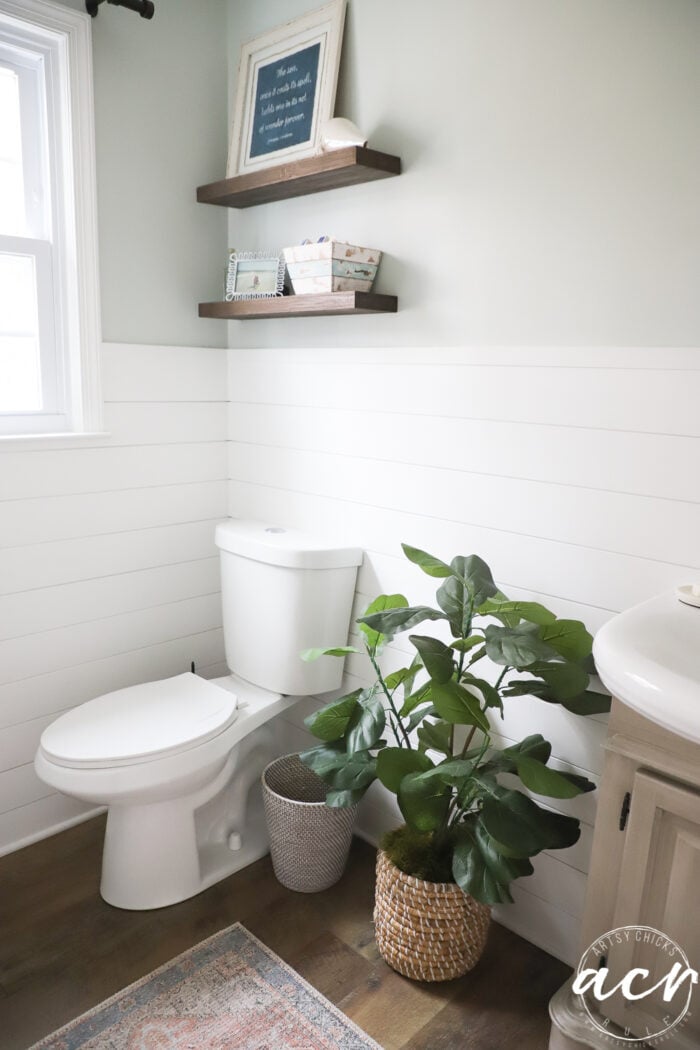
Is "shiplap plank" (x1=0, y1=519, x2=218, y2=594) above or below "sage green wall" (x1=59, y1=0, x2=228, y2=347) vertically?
below

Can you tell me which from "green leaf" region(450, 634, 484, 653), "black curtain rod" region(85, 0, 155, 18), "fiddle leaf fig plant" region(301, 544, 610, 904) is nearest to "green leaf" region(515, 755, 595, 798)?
"fiddle leaf fig plant" region(301, 544, 610, 904)

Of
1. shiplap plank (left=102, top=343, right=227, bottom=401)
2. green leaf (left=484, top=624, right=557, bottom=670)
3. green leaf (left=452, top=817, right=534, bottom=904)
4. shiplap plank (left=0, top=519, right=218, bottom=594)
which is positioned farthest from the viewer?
shiplap plank (left=102, top=343, right=227, bottom=401)

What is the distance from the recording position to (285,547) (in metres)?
1.98

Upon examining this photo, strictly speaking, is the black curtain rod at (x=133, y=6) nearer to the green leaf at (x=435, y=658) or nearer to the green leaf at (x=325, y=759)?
the green leaf at (x=435, y=658)

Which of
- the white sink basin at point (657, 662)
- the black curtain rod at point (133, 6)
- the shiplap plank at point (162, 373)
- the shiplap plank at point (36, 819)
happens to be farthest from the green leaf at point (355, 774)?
the black curtain rod at point (133, 6)

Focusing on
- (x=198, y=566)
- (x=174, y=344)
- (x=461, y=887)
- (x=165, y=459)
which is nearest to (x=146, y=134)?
(x=174, y=344)

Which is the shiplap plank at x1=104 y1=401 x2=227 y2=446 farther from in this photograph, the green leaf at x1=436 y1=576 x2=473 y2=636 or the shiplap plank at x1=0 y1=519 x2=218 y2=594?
the green leaf at x1=436 y1=576 x2=473 y2=636

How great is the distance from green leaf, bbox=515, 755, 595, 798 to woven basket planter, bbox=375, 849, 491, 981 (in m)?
0.33

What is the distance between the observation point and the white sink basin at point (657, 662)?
0.99 m

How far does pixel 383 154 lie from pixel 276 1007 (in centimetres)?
185

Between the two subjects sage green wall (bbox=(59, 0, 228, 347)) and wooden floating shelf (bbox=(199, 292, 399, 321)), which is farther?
sage green wall (bbox=(59, 0, 228, 347))

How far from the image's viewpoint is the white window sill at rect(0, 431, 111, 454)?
193 centimetres

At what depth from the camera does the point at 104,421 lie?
6.96ft

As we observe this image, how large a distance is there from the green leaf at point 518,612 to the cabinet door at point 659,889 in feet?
1.12
